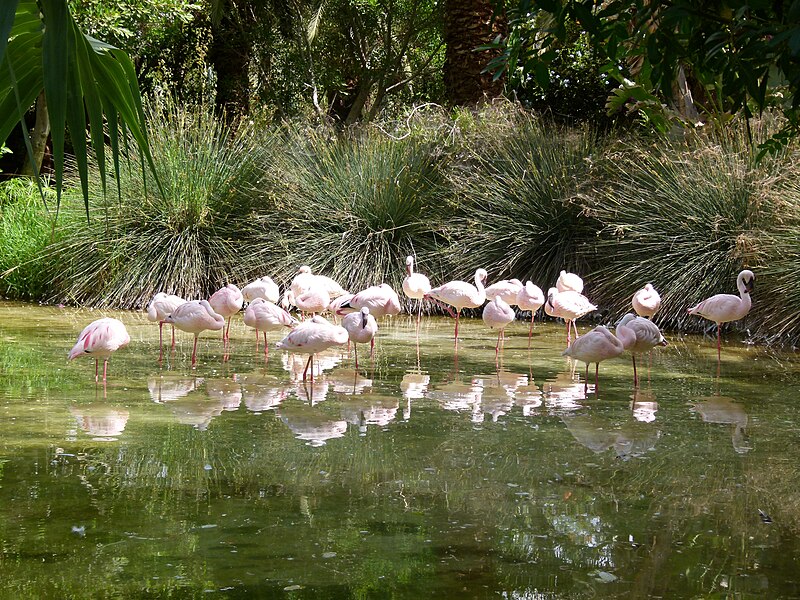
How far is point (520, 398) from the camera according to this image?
273 inches

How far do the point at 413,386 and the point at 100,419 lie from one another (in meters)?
2.48

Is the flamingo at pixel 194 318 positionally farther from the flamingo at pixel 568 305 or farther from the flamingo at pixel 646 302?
the flamingo at pixel 646 302

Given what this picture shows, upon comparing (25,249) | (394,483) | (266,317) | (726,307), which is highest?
(25,249)

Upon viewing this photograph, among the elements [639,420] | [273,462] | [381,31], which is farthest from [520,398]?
[381,31]

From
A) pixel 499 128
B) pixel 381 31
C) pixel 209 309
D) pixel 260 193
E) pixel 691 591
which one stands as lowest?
pixel 691 591

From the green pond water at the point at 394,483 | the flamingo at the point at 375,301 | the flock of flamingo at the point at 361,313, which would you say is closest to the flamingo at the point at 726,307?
the flock of flamingo at the point at 361,313

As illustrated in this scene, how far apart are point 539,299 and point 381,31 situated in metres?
15.2

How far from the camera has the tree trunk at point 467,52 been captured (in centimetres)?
1677

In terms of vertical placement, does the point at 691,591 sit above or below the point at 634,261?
below

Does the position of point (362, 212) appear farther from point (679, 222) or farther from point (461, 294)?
point (679, 222)

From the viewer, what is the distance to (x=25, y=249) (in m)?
14.0

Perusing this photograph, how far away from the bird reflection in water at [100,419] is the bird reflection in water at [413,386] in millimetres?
1793

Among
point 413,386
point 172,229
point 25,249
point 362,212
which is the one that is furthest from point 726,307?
point 25,249

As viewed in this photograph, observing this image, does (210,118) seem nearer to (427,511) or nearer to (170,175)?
(170,175)
